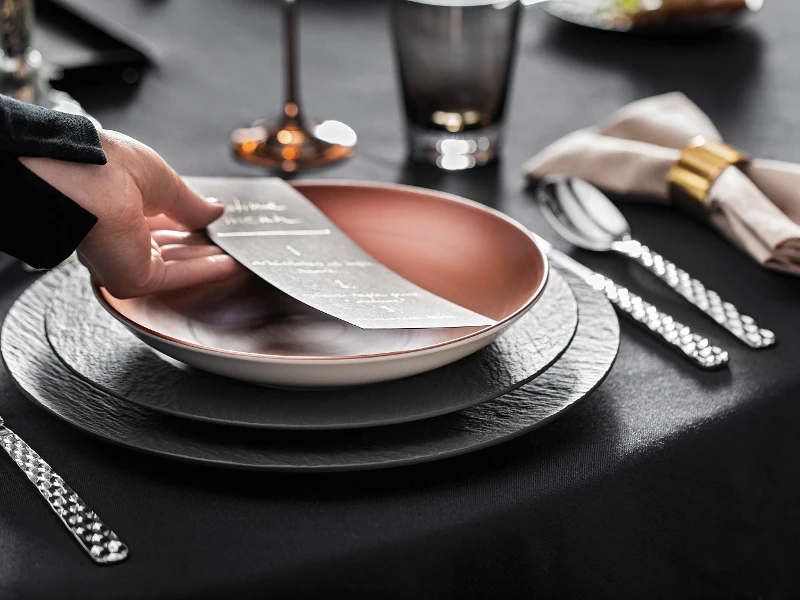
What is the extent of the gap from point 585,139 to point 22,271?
0.49 metres

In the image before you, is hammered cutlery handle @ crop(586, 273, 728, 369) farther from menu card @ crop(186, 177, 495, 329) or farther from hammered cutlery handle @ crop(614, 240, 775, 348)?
menu card @ crop(186, 177, 495, 329)

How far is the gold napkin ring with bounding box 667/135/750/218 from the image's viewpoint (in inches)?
32.9

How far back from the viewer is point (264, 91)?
3.85 ft

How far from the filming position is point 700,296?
0.72 m

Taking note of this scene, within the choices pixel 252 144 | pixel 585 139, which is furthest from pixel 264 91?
pixel 585 139

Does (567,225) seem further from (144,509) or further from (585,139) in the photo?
(144,509)

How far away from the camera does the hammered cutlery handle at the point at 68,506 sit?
0.46 metres

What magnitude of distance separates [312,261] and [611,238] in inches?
10.8

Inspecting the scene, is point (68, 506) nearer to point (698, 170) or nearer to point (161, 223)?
point (161, 223)

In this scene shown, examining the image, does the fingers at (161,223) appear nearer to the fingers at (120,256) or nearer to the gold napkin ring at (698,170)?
the fingers at (120,256)

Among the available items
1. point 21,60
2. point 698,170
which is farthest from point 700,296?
point 21,60

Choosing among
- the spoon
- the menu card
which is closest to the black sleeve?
the menu card

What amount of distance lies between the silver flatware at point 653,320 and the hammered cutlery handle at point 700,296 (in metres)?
0.03

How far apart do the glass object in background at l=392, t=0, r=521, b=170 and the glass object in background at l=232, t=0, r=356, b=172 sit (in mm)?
85
